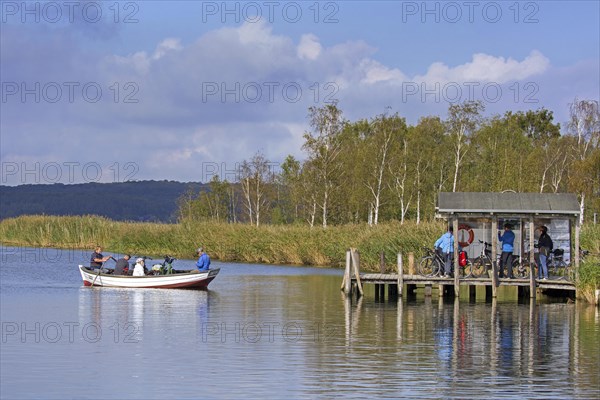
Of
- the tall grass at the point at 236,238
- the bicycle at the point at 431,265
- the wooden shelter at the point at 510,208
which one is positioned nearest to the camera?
the wooden shelter at the point at 510,208

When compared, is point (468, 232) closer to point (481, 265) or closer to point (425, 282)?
point (481, 265)

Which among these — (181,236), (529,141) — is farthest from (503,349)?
(529,141)

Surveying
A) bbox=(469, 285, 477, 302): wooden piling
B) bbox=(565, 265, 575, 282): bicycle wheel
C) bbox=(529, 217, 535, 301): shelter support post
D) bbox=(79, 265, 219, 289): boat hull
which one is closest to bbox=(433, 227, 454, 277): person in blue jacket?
bbox=(469, 285, 477, 302): wooden piling

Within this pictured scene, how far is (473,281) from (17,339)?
17.3 metres

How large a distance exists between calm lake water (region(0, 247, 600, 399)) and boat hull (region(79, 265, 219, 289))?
658 millimetres

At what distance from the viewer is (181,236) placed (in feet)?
234

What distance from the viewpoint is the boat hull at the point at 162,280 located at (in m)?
45.0

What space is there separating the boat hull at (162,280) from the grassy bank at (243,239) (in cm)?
998

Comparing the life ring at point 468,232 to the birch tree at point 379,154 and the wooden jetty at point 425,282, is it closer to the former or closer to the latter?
the wooden jetty at point 425,282

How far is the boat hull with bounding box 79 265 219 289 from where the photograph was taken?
45.0m

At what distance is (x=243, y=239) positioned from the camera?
67750mm

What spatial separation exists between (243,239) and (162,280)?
22901 millimetres

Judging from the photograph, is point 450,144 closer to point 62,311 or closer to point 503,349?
point 62,311

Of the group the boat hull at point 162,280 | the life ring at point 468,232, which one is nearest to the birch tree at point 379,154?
the boat hull at point 162,280
